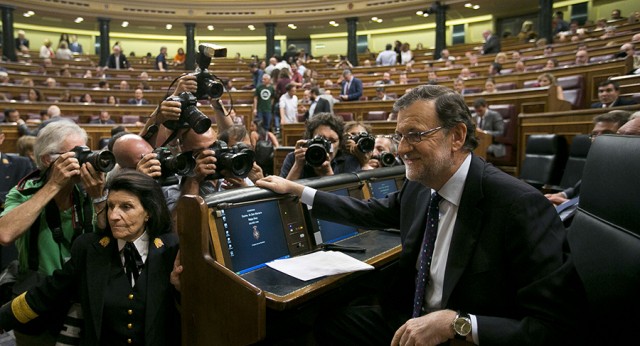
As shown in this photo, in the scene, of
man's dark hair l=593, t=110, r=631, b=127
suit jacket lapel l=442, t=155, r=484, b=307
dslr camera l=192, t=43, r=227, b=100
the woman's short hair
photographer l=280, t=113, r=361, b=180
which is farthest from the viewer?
man's dark hair l=593, t=110, r=631, b=127

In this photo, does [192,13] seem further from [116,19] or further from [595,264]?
[595,264]

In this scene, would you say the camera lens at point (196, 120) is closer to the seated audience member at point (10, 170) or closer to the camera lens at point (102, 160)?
the camera lens at point (102, 160)

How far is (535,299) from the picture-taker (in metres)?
1.22

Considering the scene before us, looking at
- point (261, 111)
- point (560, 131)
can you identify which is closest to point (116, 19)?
point (261, 111)

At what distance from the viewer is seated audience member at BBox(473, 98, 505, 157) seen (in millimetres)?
5148

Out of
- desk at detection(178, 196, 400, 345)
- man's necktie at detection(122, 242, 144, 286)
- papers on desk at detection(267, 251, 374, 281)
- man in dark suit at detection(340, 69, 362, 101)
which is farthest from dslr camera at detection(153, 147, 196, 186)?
man in dark suit at detection(340, 69, 362, 101)

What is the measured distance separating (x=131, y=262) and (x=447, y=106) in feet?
3.75

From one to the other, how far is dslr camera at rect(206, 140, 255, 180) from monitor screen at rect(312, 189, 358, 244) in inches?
14.7

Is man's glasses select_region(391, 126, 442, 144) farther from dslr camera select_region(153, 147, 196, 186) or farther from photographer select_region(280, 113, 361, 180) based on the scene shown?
photographer select_region(280, 113, 361, 180)

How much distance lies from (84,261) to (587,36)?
32.6 feet

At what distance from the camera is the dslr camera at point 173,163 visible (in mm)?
1756

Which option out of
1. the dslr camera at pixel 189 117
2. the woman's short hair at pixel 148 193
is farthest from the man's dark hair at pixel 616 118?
the woman's short hair at pixel 148 193

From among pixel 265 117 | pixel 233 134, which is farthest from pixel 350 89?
pixel 233 134

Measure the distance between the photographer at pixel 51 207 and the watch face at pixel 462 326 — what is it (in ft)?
3.85
